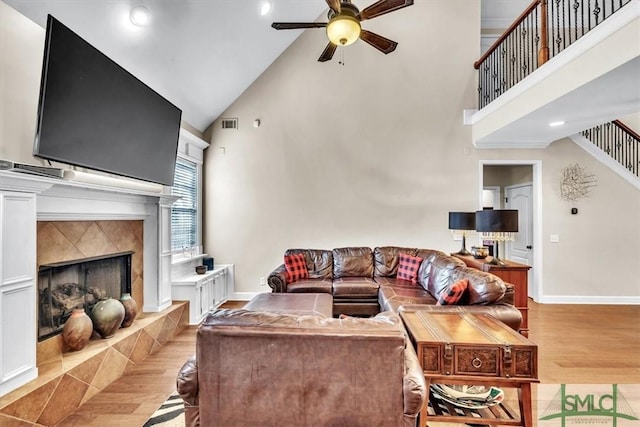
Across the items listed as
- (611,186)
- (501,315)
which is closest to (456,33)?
(611,186)

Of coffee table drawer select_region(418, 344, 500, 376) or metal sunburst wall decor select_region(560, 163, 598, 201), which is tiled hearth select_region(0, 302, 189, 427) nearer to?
coffee table drawer select_region(418, 344, 500, 376)

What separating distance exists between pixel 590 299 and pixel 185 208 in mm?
6557

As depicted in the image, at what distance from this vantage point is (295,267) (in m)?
4.37

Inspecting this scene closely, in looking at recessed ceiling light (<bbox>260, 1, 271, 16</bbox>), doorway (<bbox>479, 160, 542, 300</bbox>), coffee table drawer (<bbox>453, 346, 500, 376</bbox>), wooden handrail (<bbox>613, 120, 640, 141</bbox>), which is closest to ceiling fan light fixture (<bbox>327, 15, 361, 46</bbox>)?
recessed ceiling light (<bbox>260, 1, 271, 16</bbox>)

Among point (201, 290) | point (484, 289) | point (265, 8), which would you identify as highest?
point (265, 8)

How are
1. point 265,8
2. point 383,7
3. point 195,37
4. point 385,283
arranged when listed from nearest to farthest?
point 383,7
point 195,37
point 265,8
point 385,283

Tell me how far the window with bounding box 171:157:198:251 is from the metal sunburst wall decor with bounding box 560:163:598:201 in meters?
5.97

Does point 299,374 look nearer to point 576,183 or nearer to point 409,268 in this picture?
point 409,268

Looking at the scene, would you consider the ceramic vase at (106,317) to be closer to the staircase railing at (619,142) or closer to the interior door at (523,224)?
the interior door at (523,224)

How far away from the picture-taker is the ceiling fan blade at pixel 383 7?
8.02ft

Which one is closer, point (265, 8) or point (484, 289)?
point (484, 289)

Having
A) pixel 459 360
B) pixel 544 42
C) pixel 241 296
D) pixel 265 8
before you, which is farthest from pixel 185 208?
pixel 544 42

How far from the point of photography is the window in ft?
14.8

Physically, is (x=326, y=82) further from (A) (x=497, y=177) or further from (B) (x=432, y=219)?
(A) (x=497, y=177)
